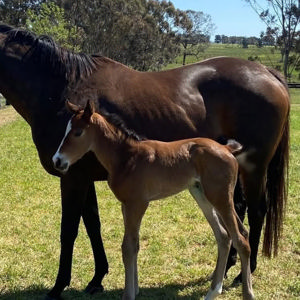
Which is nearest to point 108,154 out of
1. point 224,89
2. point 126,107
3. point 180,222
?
point 126,107

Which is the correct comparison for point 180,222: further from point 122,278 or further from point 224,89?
point 224,89

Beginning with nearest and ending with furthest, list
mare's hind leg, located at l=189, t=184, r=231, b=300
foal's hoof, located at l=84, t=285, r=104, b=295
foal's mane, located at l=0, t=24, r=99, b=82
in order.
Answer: mare's hind leg, located at l=189, t=184, r=231, b=300
foal's mane, located at l=0, t=24, r=99, b=82
foal's hoof, located at l=84, t=285, r=104, b=295

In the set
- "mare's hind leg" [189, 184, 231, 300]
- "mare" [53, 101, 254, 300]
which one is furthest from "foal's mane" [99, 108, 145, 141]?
"mare's hind leg" [189, 184, 231, 300]

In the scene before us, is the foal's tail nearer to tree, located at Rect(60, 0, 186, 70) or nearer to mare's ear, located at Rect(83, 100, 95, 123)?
mare's ear, located at Rect(83, 100, 95, 123)

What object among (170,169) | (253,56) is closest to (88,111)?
(170,169)

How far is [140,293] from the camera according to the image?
3.44m

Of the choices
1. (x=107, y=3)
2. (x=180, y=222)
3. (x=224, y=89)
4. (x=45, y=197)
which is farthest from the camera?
(x=107, y=3)

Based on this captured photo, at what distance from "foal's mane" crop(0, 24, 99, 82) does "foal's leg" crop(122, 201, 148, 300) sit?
1.15 m

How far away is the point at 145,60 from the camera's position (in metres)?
43.0

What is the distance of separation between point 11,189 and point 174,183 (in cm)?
444

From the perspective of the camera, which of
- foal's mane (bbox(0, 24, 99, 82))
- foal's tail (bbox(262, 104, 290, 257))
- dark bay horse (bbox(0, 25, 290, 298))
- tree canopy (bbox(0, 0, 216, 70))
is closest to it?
dark bay horse (bbox(0, 25, 290, 298))

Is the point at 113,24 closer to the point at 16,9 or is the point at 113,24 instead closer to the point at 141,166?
the point at 16,9

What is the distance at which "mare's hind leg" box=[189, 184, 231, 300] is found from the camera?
3092mm

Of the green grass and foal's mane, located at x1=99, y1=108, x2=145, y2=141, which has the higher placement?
foal's mane, located at x1=99, y1=108, x2=145, y2=141
